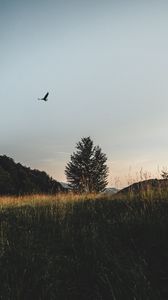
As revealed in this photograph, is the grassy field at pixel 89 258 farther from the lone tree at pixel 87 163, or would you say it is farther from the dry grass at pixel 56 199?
the lone tree at pixel 87 163

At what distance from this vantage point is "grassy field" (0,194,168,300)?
12.0ft

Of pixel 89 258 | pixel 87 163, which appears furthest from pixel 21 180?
pixel 89 258

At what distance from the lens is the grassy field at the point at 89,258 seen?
364 centimetres

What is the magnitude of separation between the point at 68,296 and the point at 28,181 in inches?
1050

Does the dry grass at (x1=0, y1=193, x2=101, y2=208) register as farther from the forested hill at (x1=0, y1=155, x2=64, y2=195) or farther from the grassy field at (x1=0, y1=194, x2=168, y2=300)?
the forested hill at (x1=0, y1=155, x2=64, y2=195)

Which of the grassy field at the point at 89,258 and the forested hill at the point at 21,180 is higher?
the forested hill at the point at 21,180

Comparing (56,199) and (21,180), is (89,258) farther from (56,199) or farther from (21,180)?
(21,180)

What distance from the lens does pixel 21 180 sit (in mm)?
30344

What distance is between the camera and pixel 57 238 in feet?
17.9

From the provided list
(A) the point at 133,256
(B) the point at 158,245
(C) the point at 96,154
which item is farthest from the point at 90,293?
(C) the point at 96,154

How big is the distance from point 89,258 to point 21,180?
1042 inches

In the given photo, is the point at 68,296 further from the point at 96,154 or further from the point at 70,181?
the point at 96,154

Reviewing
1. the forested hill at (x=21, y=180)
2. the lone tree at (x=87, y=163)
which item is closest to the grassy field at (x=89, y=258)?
the forested hill at (x=21, y=180)

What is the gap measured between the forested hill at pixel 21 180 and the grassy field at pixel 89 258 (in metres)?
20.8
